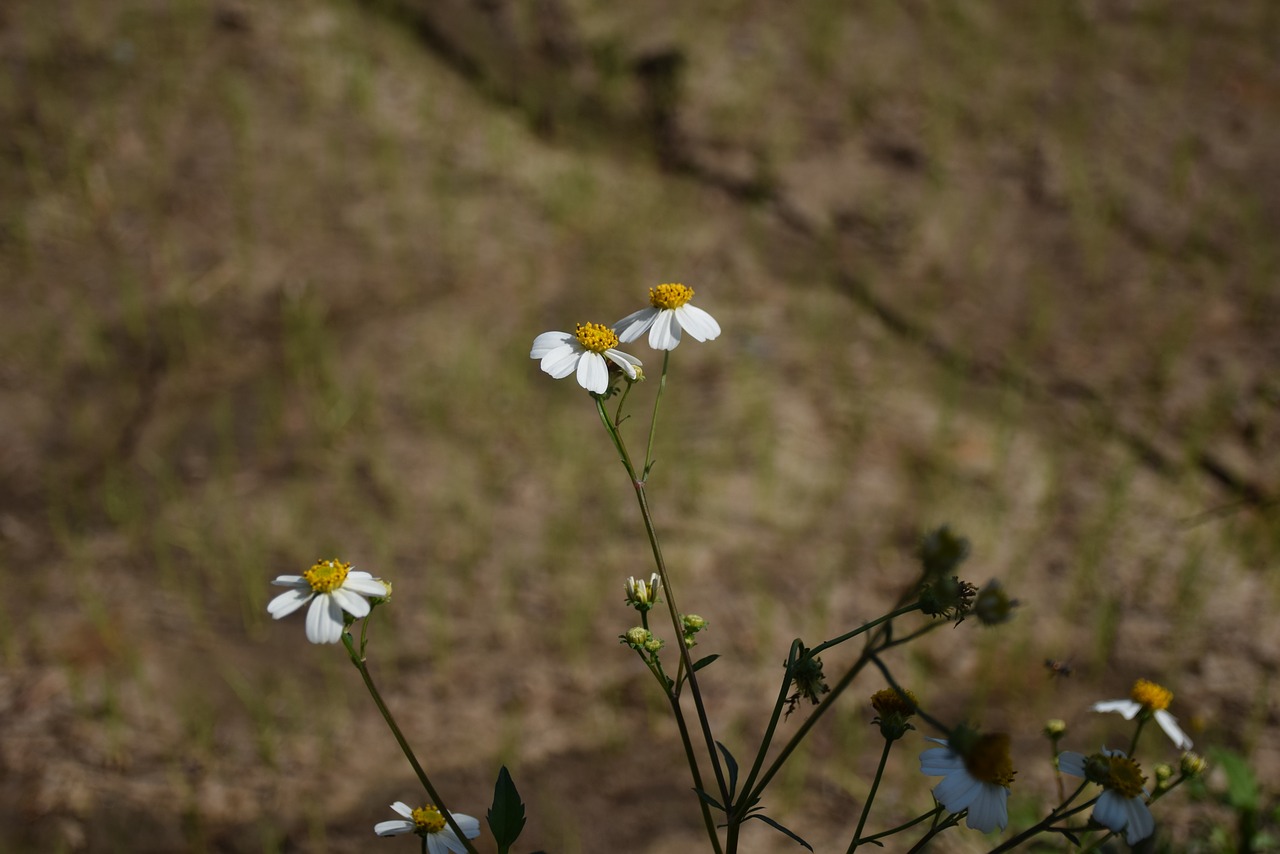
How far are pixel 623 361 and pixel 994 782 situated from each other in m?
0.58

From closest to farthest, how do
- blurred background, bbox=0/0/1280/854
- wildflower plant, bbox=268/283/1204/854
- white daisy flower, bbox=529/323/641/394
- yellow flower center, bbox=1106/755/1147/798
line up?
1. wildflower plant, bbox=268/283/1204/854
2. yellow flower center, bbox=1106/755/1147/798
3. white daisy flower, bbox=529/323/641/394
4. blurred background, bbox=0/0/1280/854

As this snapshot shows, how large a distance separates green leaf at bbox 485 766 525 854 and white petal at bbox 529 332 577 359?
0.46m

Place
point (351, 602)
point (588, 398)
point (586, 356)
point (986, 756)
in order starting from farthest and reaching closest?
point (588, 398) < point (586, 356) < point (351, 602) < point (986, 756)

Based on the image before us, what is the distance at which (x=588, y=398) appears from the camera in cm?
299

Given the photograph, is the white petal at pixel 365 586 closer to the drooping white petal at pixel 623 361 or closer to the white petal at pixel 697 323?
the drooping white petal at pixel 623 361

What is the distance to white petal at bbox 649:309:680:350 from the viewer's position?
112cm

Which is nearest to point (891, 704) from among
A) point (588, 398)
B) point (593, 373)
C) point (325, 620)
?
point (593, 373)

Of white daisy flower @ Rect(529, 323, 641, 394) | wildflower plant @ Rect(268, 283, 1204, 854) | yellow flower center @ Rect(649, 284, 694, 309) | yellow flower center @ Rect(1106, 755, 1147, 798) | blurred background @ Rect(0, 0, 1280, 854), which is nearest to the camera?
wildflower plant @ Rect(268, 283, 1204, 854)

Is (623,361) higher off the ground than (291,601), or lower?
higher

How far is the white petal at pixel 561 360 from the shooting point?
1.09 meters

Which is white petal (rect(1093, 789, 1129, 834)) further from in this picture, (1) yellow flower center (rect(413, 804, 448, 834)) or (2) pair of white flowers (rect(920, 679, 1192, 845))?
(1) yellow flower center (rect(413, 804, 448, 834))

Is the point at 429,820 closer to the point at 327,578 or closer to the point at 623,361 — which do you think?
the point at 327,578

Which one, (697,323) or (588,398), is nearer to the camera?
(697,323)

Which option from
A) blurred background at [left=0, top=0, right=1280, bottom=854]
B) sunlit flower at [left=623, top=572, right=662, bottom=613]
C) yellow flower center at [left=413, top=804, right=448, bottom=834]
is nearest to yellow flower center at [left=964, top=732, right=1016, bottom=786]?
sunlit flower at [left=623, top=572, right=662, bottom=613]
